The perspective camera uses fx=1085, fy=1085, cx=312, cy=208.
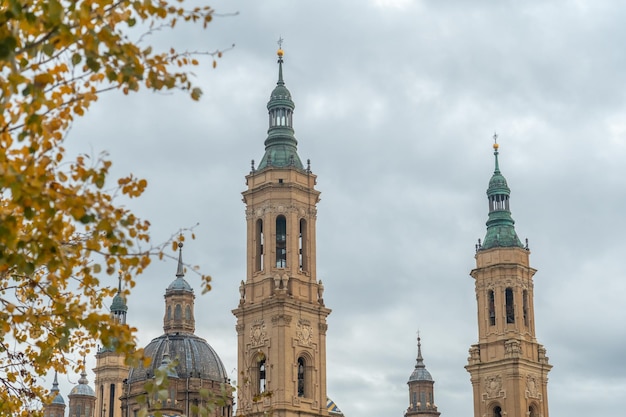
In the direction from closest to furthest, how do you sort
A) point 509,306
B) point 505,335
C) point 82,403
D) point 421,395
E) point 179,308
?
point 505,335 < point 509,306 < point 179,308 < point 82,403 < point 421,395

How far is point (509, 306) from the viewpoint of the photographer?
8981 cm

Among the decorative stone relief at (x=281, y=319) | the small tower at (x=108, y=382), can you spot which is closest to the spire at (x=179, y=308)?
the small tower at (x=108, y=382)

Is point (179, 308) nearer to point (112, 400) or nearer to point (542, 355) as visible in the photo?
point (112, 400)

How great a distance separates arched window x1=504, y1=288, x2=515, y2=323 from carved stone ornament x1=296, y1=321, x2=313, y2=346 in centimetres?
2223

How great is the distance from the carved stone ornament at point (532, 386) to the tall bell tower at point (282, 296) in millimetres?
20862

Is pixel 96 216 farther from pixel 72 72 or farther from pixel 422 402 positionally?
pixel 422 402

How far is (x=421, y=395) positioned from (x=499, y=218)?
5050 centimetres

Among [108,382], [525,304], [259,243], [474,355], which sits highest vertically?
[108,382]

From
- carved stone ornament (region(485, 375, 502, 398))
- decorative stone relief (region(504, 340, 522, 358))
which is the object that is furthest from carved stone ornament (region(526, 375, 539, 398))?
decorative stone relief (region(504, 340, 522, 358))

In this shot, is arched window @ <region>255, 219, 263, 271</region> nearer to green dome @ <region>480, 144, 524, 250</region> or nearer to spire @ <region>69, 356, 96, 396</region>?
green dome @ <region>480, 144, 524, 250</region>

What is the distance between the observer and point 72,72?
14453 millimetres

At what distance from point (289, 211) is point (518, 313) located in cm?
2426

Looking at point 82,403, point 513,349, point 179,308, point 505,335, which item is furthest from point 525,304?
point 82,403

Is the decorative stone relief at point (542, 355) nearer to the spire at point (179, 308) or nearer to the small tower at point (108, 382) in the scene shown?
the spire at point (179, 308)
